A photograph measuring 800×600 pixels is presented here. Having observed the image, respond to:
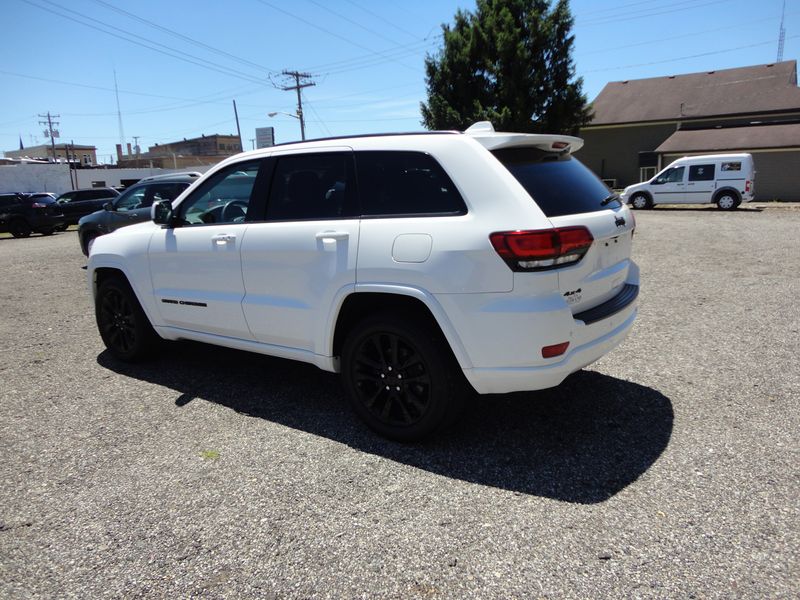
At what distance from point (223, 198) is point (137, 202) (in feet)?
28.0

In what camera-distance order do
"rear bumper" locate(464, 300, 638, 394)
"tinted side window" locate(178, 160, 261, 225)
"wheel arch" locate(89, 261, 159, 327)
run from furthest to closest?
"wheel arch" locate(89, 261, 159, 327) < "tinted side window" locate(178, 160, 261, 225) < "rear bumper" locate(464, 300, 638, 394)

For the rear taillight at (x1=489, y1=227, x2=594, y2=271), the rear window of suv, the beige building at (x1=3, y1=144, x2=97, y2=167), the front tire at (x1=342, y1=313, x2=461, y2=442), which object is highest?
the beige building at (x1=3, y1=144, x2=97, y2=167)

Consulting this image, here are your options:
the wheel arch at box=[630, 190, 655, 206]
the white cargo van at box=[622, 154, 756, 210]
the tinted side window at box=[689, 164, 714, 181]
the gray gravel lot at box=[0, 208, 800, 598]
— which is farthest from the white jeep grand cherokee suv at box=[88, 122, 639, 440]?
the wheel arch at box=[630, 190, 655, 206]

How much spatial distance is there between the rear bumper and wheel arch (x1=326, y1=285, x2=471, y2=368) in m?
0.13

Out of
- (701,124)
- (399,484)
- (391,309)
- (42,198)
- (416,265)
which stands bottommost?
(399,484)

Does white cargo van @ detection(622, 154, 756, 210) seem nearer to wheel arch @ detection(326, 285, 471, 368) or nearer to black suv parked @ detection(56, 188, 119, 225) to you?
wheel arch @ detection(326, 285, 471, 368)

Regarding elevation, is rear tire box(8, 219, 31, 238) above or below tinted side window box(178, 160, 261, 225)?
below

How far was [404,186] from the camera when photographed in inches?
133

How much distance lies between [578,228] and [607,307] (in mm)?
603

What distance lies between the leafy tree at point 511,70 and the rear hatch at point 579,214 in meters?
27.2

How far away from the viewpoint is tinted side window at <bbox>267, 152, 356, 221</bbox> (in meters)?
3.61

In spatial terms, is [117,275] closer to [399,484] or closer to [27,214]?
[399,484]

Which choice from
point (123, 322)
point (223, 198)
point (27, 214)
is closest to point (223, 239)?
point (223, 198)

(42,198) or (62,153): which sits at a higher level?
(62,153)
